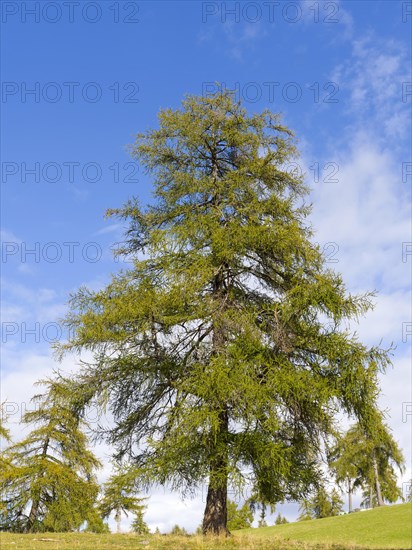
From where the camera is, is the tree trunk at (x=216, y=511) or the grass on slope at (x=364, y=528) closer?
the tree trunk at (x=216, y=511)

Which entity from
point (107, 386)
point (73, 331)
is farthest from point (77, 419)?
point (73, 331)

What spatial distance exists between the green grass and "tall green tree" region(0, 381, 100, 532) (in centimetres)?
560

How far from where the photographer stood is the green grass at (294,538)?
37.8 feet

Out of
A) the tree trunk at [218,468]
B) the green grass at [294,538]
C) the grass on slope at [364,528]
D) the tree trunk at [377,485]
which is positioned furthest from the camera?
the tree trunk at [377,485]

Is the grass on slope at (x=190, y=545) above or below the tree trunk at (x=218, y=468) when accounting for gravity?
below

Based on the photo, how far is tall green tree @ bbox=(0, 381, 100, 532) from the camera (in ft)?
73.8

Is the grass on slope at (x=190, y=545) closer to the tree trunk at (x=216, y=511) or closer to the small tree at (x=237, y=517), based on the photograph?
the tree trunk at (x=216, y=511)

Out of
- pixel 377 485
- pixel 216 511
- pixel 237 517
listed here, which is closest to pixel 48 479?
pixel 216 511

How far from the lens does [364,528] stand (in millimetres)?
23797

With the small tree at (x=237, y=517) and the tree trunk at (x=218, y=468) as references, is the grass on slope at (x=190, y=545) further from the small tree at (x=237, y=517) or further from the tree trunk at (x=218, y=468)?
the small tree at (x=237, y=517)

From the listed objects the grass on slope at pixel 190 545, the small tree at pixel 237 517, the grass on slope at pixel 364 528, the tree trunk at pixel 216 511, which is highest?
the tree trunk at pixel 216 511

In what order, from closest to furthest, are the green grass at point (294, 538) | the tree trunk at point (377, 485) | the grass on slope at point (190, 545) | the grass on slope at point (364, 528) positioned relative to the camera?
the grass on slope at point (190, 545) → the green grass at point (294, 538) → the grass on slope at point (364, 528) → the tree trunk at point (377, 485)

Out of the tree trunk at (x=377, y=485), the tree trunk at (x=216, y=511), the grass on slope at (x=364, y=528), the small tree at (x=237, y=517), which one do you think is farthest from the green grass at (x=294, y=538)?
the small tree at (x=237, y=517)

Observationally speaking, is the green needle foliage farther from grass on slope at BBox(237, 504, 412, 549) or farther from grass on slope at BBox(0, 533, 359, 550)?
grass on slope at BBox(0, 533, 359, 550)
